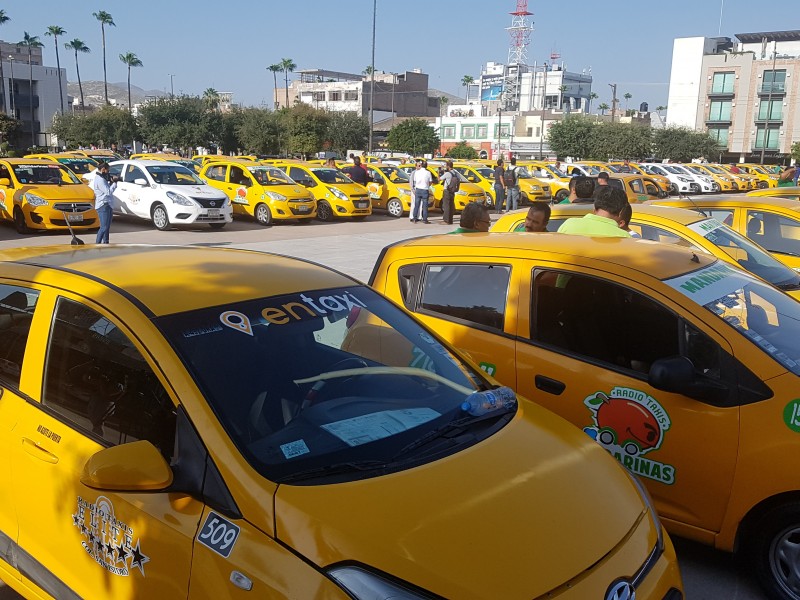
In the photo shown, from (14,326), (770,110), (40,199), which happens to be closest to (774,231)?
(14,326)

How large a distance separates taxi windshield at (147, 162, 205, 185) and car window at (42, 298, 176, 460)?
53.0 ft

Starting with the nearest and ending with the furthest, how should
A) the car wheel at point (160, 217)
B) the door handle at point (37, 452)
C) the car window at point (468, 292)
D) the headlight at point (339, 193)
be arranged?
the door handle at point (37, 452) → the car window at point (468, 292) → the car wheel at point (160, 217) → the headlight at point (339, 193)

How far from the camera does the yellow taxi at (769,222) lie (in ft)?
26.2

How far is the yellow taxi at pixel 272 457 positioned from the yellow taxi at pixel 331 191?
711 inches

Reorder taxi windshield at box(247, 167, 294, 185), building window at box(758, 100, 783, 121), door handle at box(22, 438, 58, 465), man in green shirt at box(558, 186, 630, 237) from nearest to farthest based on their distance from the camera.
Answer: door handle at box(22, 438, 58, 465) < man in green shirt at box(558, 186, 630, 237) < taxi windshield at box(247, 167, 294, 185) < building window at box(758, 100, 783, 121)

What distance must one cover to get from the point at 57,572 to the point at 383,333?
160 centimetres

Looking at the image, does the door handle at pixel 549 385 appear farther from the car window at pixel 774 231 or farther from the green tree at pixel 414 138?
the green tree at pixel 414 138

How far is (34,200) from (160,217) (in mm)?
2928

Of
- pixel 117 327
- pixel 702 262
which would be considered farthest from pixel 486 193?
pixel 117 327

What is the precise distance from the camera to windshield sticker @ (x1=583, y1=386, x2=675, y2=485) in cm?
365

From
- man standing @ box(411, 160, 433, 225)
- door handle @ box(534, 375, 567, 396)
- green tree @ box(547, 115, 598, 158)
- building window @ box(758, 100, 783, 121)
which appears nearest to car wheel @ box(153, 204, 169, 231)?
man standing @ box(411, 160, 433, 225)

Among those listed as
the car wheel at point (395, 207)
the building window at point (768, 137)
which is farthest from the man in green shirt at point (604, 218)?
the building window at point (768, 137)

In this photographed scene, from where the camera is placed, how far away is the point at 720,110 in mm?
84812

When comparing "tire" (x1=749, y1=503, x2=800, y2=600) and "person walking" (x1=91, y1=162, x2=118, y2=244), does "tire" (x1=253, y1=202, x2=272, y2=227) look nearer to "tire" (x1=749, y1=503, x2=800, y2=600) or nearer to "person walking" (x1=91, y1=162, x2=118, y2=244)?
"person walking" (x1=91, y1=162, x2=118, y2=244)
